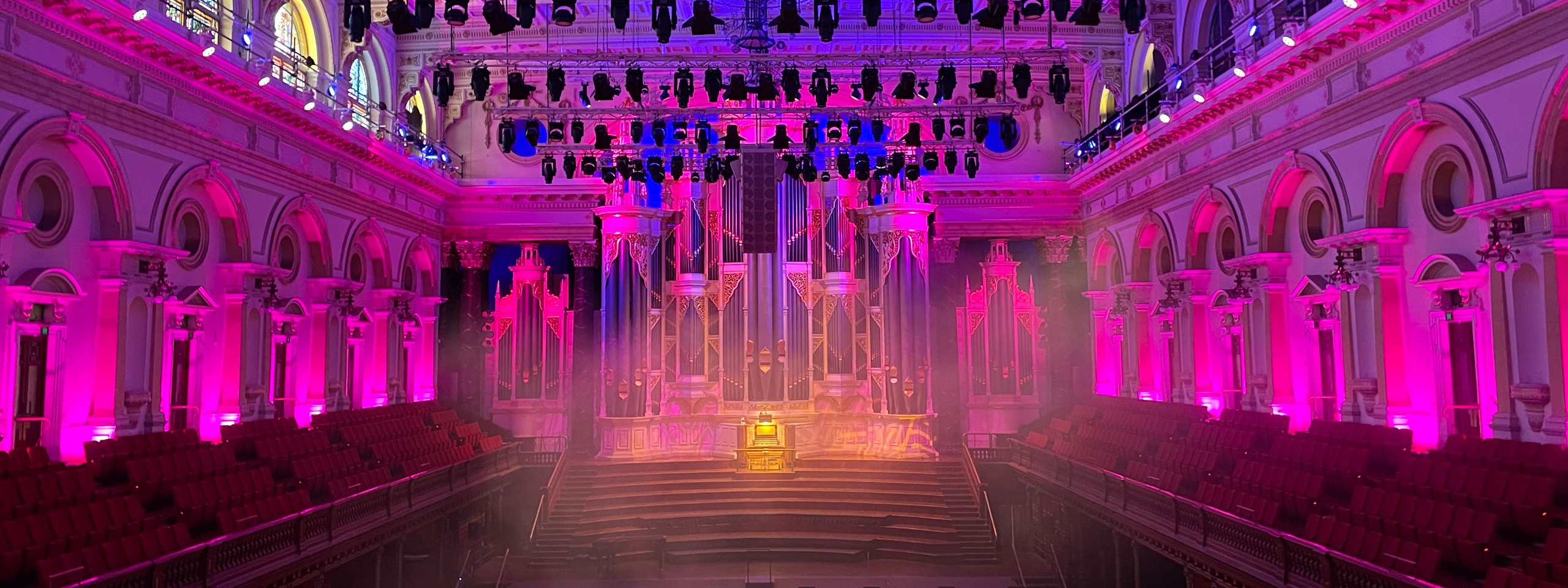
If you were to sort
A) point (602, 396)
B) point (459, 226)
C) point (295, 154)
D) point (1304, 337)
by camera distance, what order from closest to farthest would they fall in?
1. point (1304, 337)
2. point (295, 154)
3. point (602, 396)
4. point (459, 226)

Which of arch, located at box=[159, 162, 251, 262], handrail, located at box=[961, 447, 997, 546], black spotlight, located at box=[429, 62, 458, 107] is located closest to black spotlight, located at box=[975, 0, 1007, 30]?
black spotlight, located at box=[429, 62, 458, 107]

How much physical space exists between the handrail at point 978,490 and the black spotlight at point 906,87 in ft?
23.1

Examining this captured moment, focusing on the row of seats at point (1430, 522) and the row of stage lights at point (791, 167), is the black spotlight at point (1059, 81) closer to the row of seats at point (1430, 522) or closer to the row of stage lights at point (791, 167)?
the row of stage lights at point (791, 167)

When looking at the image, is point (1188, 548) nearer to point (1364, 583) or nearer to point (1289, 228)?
point (1364, 583)

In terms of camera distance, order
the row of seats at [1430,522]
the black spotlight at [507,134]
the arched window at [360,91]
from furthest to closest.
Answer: the arched window at [360,91]
the black spotlight at [507,134]
the row of seats at [1430,522]

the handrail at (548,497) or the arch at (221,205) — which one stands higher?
the arch at (221,205)

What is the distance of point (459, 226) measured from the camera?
79.0 feet

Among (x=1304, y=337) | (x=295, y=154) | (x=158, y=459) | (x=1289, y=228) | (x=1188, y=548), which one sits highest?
(x=295, y=154)

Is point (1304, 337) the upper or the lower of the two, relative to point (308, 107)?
lower

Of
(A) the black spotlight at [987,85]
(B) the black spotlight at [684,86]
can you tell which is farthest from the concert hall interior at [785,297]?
(A) the black spotlight at [987,85]

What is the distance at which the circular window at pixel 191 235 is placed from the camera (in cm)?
1518

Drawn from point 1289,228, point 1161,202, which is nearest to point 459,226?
point 1161,202

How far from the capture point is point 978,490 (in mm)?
19297

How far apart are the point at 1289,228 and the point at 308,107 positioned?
46.6 feet
